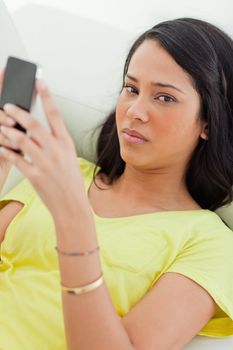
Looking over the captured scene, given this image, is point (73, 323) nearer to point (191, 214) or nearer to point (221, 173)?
point (191, 214)

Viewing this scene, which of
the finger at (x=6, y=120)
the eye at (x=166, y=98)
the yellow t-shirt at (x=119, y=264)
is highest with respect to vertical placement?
the finger at (x=6, y=120)

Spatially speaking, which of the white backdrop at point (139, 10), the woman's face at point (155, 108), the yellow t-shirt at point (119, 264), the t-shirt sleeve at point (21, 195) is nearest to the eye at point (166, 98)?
Answer: the woman's face at point (155, 108)

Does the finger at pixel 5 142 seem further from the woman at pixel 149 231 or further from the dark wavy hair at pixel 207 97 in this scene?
the dark wavy hair at pixel 207 97

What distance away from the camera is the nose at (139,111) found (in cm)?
103

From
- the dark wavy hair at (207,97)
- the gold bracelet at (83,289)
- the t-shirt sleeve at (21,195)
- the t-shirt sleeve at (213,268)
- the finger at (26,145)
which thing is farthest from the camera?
the t-shirt sleeve at (21,195)

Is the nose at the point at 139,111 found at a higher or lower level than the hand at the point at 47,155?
lower

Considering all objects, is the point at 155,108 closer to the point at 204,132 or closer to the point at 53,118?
the point at 204,132

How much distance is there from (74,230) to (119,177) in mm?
540

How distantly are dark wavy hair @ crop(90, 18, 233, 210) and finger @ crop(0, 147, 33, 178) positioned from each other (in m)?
0.47

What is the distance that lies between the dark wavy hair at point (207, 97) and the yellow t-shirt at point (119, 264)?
0.11 metres

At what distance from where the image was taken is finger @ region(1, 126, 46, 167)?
26.1 inches

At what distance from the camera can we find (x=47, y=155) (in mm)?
672

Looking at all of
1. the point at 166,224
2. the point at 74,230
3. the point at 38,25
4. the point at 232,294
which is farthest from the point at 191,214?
the point at 38,25

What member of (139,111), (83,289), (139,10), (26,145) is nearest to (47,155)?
(26,145)
